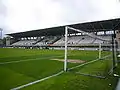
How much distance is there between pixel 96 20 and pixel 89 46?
8.01 m

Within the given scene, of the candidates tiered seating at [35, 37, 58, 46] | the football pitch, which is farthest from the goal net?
tiered seating at [35, 37, 58, 46]

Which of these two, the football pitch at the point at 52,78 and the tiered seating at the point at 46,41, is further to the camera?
the tiered seating at the point at 46,41

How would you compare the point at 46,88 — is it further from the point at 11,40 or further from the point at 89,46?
the point at 11,40

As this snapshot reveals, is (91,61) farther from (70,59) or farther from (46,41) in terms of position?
(46,41)

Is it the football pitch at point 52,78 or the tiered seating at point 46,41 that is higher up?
the tiered seating at point 46,41

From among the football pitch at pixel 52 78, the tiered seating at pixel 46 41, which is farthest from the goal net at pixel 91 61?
the tiered seating at pixel 46 41

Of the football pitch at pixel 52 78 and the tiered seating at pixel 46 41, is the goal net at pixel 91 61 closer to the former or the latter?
the football pitch at pixel 52 78

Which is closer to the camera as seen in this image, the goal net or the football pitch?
the football pitch

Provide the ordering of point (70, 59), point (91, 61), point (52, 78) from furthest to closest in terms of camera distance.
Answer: point (70, 59)
point (91, 61)
point (52, 78)

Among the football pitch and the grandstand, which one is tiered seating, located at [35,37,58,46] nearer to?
the grandstand

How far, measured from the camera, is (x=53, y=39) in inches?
2389

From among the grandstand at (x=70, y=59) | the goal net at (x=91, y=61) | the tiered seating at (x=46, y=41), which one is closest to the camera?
the grandstand at (x=70, y=59)

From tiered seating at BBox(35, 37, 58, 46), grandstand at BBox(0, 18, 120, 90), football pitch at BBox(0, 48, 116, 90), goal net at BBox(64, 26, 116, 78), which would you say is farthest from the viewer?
tiered seating at BBox(35, 37, 58, 46)

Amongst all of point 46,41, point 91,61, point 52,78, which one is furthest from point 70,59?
point 46,41
